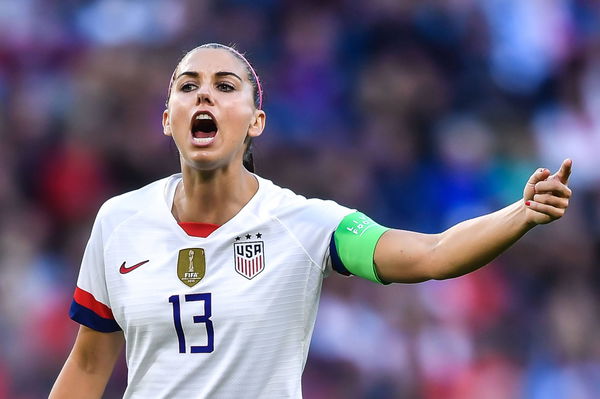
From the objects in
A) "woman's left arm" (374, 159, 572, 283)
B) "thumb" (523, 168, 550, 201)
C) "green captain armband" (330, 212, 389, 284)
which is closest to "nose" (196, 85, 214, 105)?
"green captain armband" (330, 212, 389, 284)

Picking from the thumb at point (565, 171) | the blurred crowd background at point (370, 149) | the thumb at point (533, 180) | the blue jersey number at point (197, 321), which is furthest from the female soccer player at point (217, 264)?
the blurred crowd background at point (370, 149)

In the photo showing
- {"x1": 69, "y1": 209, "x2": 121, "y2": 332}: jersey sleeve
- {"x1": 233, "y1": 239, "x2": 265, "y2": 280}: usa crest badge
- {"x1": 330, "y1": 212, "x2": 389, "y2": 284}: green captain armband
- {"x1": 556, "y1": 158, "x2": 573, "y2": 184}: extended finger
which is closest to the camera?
{"x1": 556, "y1": 158, "x2": 573, "y2": 184}: extended finger

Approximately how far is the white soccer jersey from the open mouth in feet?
0.94

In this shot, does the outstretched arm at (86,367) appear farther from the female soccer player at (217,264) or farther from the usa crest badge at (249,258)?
the usa crest badge at (249,258)

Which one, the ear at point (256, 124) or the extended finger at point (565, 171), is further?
the ear at point (256, 124)

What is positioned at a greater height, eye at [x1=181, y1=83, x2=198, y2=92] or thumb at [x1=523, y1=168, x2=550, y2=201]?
eye at [x1=181, y1=83, x2=198, y2=92]

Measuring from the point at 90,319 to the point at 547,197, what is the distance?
1797 mm

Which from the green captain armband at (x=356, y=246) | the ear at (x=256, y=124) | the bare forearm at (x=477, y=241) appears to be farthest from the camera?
the ear at (x=256, y=124)

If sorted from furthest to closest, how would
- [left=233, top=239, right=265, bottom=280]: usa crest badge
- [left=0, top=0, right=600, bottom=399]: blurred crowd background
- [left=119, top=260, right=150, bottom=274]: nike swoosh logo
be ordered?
[left=0, top=0, right=600, bottom=399]: blurred crowd background, [left=119, top=260, right=150, bottom=274]: nike swoosh logo, [left=233, top=239, right=265, bottom=280]: usa crest badge

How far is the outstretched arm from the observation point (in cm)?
424

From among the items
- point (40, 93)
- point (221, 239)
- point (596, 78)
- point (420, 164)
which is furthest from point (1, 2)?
point (221, 239)

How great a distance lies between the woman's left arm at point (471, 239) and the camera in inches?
131

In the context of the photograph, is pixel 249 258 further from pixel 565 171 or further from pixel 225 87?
pixel 565 171

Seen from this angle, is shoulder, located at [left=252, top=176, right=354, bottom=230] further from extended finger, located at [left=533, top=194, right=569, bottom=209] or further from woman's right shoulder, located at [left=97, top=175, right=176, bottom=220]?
extended finger, located at [left=533, top=194, right=569, bottom=209]
